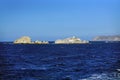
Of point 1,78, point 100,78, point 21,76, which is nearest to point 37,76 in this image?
point 21,76

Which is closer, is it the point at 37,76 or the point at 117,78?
the point at 117,78

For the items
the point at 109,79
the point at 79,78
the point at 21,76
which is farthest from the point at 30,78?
the point at 109,79

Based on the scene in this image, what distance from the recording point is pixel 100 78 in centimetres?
3784

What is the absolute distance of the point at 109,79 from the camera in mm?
36438

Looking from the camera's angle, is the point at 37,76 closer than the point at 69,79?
No

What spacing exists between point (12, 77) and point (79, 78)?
7.41 meters

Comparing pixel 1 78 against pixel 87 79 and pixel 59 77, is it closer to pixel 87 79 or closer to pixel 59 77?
pixel 59 77

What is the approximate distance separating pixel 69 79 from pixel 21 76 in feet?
19.7

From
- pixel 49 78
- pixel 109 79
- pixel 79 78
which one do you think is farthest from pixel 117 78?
pixel 49 78

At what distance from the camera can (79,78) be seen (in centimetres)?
3853

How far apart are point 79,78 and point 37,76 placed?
516 centimetres

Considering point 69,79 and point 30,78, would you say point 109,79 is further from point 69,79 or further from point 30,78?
point 30,78

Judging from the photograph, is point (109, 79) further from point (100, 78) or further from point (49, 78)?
point (49, 78)

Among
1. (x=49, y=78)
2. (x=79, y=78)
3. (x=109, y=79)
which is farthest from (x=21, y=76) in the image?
(x=109, y=79)
